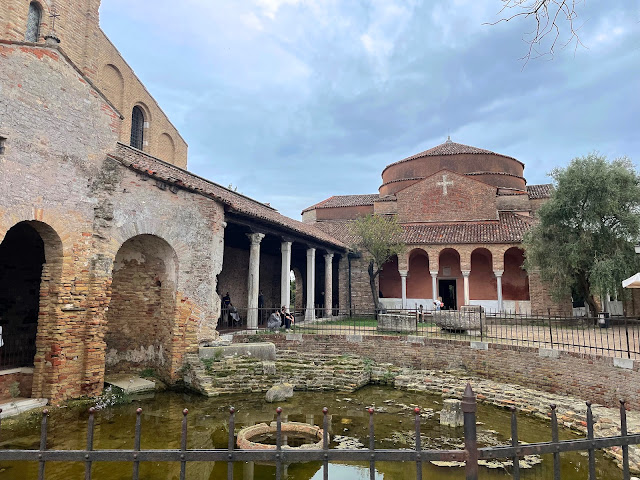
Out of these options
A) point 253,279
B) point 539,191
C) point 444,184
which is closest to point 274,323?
point 253,279

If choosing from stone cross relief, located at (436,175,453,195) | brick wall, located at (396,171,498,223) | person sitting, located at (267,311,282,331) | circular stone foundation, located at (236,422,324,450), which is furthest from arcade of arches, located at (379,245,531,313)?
circular stone foundation, located at (236,422,324,450)

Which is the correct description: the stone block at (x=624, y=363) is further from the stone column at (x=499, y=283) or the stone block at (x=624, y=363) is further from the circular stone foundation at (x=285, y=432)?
the stone column at (x=499, y=283)

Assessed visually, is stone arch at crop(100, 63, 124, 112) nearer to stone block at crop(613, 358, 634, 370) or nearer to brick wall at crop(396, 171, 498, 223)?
brick wall at crop(396, 171, 498, 223)

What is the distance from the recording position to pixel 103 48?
15828 millimetres

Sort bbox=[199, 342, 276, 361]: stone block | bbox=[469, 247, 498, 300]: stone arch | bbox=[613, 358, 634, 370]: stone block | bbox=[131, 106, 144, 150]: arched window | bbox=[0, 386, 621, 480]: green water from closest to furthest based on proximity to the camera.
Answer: bbox=[0, 386, 621, 480]: green water
bbox=[613, 358, 634, 370]: stone block
bbox=[199, 342, 276, 361]: stone block
bbox=[131, 106, 144, 150]: arched window
bbox=[469, 247, 498, 300]: stone arch

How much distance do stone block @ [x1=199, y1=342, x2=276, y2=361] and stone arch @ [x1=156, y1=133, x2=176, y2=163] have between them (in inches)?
481

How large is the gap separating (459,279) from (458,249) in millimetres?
2461

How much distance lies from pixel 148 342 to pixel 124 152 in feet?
16.5

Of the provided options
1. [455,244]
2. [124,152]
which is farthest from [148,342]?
[455,244]

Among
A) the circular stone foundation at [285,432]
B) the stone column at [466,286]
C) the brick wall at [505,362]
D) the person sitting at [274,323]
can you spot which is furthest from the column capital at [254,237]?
the stone column at [466,286]

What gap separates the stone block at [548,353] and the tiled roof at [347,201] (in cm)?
1937

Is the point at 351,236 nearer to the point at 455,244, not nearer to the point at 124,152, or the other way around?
the point at 455,244

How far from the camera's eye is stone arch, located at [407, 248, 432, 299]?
23.4 m

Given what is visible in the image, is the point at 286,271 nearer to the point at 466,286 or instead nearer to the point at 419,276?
the point at 419,276
